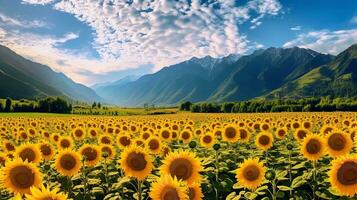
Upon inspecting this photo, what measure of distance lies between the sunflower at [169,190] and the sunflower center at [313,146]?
19.0 ft

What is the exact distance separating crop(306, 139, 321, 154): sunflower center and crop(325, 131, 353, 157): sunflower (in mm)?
277

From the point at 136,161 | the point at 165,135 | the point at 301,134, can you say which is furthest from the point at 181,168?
the point at 165,135

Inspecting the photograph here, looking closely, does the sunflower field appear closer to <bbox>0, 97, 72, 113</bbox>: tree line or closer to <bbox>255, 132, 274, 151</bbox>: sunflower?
<bbox>255, 132, 274, 151</bbox>: sunflower

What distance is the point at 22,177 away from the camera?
22.0 feet

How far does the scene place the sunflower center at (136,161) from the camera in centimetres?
786

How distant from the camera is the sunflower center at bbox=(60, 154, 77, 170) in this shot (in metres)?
9.20

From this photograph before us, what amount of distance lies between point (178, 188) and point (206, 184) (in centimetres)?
509

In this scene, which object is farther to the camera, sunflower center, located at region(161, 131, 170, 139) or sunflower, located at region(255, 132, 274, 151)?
sunflower center, located at region(161, 131, 170, 139)

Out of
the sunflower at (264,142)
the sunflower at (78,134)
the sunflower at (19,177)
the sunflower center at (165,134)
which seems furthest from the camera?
the sunflower at (78,134)

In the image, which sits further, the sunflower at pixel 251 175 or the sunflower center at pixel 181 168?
the sunflower at pixel 251 175

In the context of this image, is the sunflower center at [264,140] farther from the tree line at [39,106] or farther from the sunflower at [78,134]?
the tree line at [39,106]

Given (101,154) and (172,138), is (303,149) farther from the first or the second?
(172,138)

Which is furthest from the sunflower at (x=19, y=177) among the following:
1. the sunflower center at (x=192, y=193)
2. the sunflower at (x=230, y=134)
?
the sunflower at (x=230, y=134)

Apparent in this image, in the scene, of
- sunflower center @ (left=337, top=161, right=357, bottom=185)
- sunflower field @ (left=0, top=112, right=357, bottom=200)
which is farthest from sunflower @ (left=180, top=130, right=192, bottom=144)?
sunflower center @ (left=337, top=161, right=357, bottom=185)
